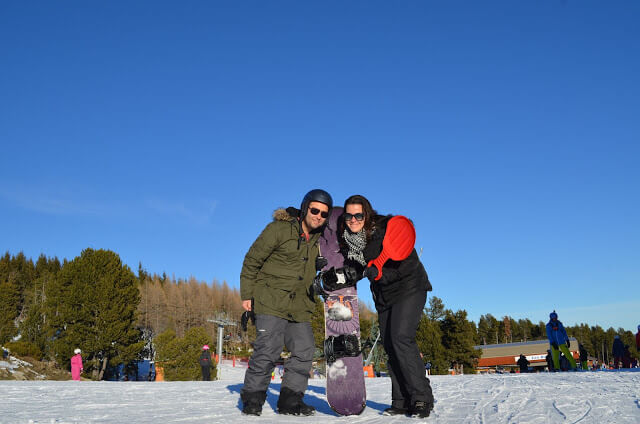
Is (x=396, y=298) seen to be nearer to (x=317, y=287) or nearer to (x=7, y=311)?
(x=317, y=287)

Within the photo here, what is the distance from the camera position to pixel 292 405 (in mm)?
3764

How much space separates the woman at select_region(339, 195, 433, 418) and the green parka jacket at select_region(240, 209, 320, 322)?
0.41 meters

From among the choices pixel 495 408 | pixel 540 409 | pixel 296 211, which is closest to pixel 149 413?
pixel 296 211

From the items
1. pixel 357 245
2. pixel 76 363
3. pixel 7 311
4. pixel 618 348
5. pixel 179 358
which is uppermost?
pixel 357 245

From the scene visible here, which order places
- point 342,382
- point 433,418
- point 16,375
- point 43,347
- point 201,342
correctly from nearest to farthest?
point 433,418 → point 342,382 → point 16,375 → point 201,342 → point 43,347

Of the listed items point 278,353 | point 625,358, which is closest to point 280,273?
point 278,353

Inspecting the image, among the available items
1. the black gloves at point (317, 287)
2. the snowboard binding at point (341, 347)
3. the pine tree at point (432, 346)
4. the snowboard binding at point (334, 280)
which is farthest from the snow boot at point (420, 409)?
the pine tree at point (432, 346)

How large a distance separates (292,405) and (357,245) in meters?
1.40

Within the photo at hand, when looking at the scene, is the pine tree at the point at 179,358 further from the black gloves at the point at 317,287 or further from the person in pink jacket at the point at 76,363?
the black gloves at the point at 317,287

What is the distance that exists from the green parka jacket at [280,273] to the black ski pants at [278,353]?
9 centimetres

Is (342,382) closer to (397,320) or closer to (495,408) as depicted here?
(397,320)

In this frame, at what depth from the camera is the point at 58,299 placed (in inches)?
1517

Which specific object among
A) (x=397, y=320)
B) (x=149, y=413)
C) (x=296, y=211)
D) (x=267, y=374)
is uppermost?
(x=296, y=211)

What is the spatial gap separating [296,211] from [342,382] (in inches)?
61.3
